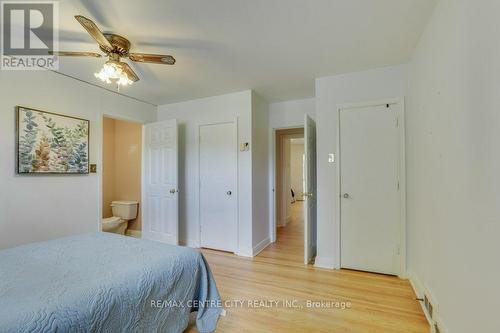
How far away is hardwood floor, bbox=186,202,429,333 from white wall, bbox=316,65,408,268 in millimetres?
329

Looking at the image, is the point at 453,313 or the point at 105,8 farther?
the point at 105,8

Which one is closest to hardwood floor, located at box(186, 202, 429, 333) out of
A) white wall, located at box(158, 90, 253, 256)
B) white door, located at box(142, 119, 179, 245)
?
white wall, located at box(158, 90, 253, 256)

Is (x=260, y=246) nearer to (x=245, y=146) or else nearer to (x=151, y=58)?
(x=245, y=146)

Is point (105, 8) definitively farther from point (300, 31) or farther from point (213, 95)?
point (213, 95)

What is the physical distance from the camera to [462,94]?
134 cm

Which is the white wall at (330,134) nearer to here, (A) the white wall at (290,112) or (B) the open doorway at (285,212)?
(B) the open doorway at (285,212)

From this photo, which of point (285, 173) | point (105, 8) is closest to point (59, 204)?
point (105, 8)

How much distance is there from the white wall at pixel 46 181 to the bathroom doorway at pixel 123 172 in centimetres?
103

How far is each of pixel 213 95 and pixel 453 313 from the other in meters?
3.50

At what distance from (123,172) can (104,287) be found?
371 centimetres

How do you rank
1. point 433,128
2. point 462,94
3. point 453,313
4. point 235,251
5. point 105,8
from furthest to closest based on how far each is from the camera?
point 235,251, point 433,128, point 105,8, point 453,313, point 462,94

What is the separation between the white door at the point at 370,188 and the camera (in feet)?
8.65

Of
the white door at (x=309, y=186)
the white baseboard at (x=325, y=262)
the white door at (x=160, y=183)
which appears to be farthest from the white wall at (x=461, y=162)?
the white door at (x=160, y=183)

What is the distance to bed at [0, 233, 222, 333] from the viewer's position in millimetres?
1025
